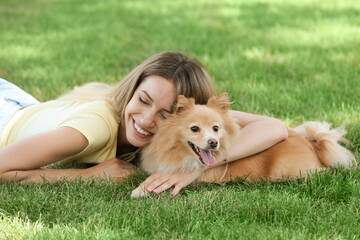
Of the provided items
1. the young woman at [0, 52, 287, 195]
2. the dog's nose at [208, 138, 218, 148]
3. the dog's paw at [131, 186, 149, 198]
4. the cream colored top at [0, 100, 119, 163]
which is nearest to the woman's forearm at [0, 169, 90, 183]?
the young woman at [0, 52, 287, 195]

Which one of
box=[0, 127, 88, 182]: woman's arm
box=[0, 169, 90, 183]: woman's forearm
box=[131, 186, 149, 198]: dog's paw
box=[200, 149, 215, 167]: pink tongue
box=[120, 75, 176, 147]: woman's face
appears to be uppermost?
box=[120, 75, 176, 147]: woman's face

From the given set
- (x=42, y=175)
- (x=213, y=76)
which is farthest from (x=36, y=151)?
(x=213, y=76)

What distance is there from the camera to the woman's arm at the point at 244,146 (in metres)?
2.86

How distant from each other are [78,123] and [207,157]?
872 mm

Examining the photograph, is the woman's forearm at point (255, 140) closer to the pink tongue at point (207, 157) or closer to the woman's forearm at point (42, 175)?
the pink tongue at point (207, 157)

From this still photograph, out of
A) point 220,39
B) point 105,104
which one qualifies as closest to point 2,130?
point 105,104

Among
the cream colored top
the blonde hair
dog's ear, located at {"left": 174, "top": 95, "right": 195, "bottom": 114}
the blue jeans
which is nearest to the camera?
dog's ear, located at {"left": 174, "top": 95, "right": 195, "bottom": 114}

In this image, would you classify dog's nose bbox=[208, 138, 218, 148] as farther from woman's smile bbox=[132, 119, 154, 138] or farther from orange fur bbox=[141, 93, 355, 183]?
woman's smile bbox=[132, 119, 154, 138]

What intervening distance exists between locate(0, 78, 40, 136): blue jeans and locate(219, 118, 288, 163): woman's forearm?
1.74m

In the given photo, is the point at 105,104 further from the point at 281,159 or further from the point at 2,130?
the point at 281,159

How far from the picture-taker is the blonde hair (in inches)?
116

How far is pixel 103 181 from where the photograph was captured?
116 inches

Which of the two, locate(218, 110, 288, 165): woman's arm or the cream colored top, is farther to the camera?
locate(218, 110, 288, 165): woman's arm

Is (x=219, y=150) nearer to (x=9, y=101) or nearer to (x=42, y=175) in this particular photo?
(x=42, y=175)
